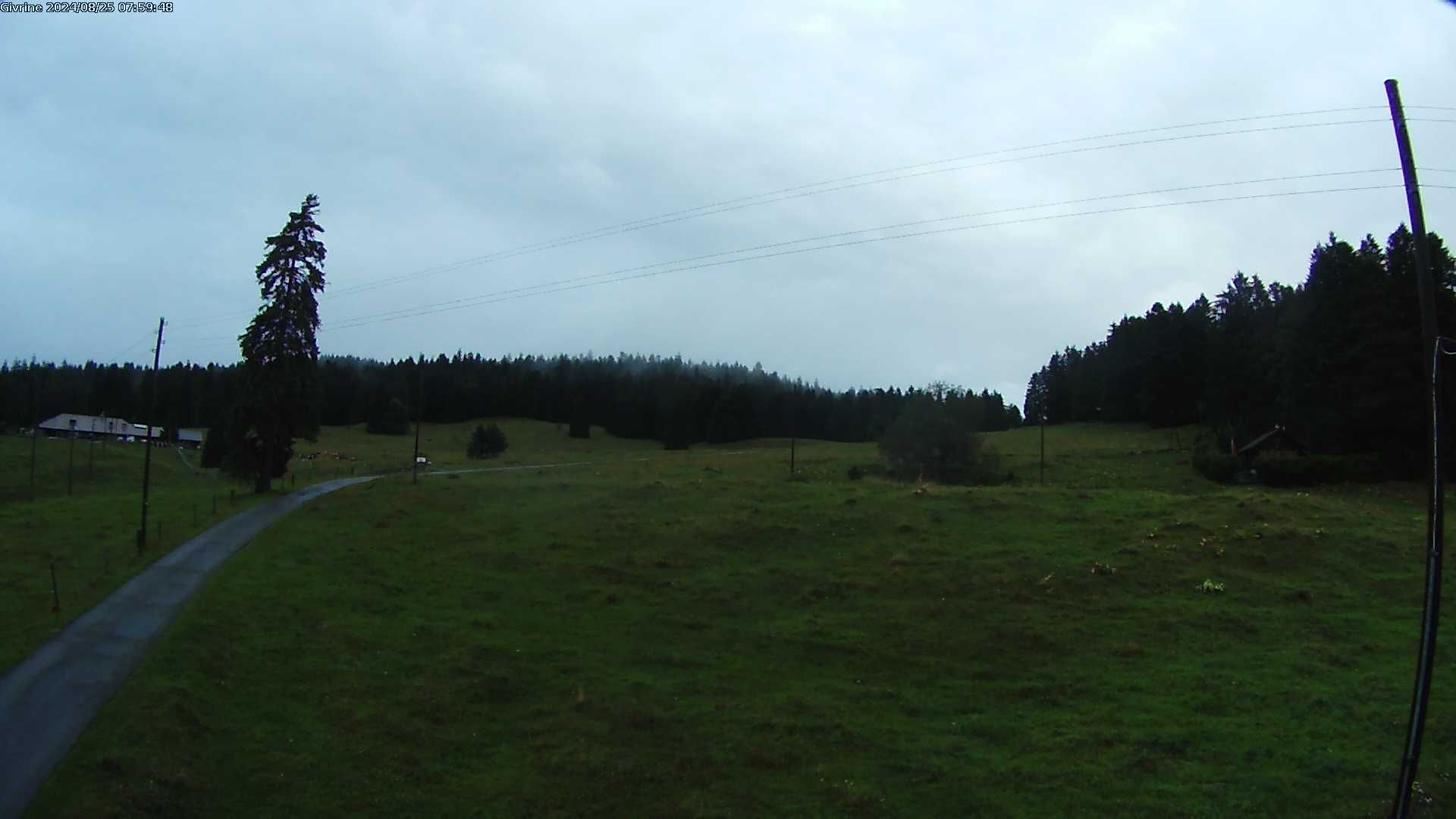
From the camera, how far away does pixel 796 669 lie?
1115 inches

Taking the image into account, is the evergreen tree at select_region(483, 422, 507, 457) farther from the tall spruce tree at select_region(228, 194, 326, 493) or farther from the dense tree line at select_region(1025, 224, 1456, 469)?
the dense tree line at select_region(1025, 224, 1456, 469)

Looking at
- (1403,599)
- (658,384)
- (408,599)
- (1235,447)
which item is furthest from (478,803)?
(658,384)

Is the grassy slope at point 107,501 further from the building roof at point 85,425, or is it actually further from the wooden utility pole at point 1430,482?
the wooden utility pole at point 1430,482

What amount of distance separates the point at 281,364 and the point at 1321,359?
2957 inches

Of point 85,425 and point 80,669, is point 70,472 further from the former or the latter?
point 85,425

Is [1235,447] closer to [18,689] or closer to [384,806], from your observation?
[384,806]

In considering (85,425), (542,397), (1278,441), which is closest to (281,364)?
(1278,441)

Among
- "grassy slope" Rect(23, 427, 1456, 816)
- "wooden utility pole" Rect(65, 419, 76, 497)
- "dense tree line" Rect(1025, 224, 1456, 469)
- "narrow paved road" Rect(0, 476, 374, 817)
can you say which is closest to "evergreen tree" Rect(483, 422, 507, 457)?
"wooden utility pole" Rect(65, 419, 76, 497)

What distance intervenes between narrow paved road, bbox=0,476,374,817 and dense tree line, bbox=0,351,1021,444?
234 feet

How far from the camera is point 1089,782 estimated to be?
20.0m

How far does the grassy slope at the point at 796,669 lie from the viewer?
19.9 metres

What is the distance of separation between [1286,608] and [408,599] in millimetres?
31811

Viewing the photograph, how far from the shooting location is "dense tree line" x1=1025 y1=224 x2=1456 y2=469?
214ft

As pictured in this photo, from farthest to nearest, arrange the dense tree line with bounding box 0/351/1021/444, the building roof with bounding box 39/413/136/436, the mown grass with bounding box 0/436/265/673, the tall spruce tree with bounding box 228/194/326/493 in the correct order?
the building roof with bounding box 39/413/136/436 → the dense tree line with bounding box 0/351/1021/444 → the tall spruce tree with bounding box 228/194/326/493 → the mown grass with bounding box 0/436/265/673
